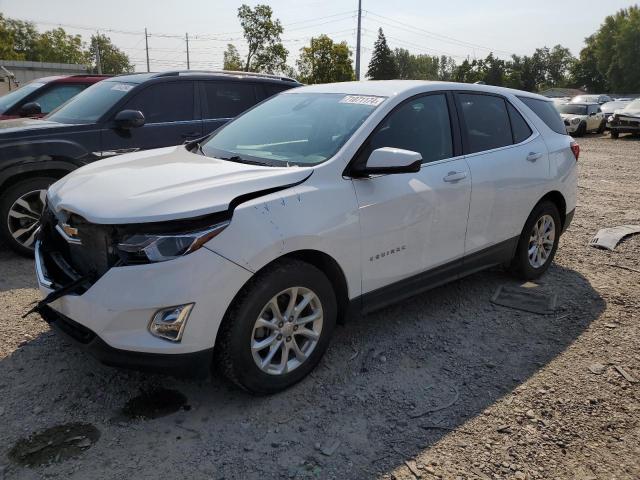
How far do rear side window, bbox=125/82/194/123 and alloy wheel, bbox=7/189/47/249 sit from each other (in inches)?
53.8

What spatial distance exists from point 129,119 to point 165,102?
0.84 metres

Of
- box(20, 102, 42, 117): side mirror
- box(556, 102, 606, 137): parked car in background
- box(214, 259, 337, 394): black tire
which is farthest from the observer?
box(556, 102, 606, 137): parked car in background

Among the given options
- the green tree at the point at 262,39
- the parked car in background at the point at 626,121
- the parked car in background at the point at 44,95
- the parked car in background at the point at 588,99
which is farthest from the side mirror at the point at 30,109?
the green tree at the point at 262,39

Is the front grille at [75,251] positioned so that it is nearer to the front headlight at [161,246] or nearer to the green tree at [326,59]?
the front headlight at [161,246]

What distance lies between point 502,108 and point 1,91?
86.6 feet

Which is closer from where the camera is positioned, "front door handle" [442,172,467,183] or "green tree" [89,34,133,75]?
"front door handle" [442,172,467,183]

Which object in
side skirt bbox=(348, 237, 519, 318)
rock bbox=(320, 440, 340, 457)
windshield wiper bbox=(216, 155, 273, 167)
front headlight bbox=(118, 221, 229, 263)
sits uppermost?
windshield wiper bbox=(216, 155, 273, 167)

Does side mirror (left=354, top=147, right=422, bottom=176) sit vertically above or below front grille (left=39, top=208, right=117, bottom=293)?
above

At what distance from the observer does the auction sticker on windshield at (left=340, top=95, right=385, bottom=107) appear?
3.59 meters

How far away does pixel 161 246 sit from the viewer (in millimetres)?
2580

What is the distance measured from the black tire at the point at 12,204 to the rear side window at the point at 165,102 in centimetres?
125

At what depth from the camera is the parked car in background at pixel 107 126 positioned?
5.14 m

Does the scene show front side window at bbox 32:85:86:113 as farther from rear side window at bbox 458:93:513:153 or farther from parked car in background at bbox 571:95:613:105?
parked car in background at bbox 571:95:613:105

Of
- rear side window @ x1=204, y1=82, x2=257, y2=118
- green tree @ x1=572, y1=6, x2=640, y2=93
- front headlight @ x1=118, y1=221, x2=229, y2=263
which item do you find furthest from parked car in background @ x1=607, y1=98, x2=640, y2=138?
green tree @ x1=572, y1=6, x2=640, y2=93
